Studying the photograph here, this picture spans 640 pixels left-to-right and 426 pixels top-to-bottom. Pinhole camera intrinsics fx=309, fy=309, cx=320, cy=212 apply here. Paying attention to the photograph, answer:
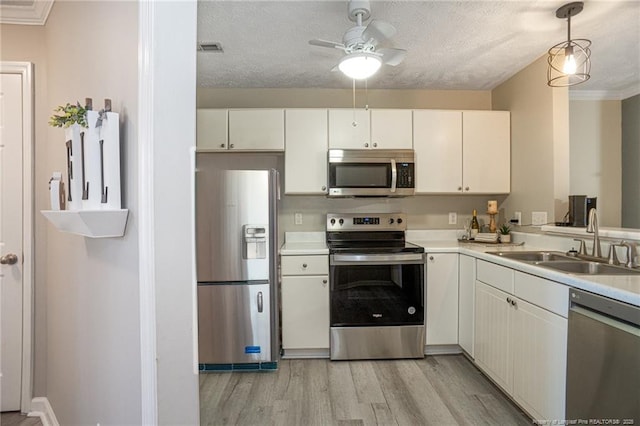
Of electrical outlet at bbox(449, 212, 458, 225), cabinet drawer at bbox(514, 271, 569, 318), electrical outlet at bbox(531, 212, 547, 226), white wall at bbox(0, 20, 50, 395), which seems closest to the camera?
cabinet drawer at bbox(514, 271, 569, 318)

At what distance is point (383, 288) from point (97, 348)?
1.91 m

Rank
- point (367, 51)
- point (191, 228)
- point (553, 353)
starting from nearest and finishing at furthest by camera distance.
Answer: point (191, 228)
point (553, 353)
point (367, 51)

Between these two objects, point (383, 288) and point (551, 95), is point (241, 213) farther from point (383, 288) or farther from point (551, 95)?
point (551, 95)

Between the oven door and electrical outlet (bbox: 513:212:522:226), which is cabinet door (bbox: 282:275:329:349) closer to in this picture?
the oven door

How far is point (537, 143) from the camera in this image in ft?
8.20

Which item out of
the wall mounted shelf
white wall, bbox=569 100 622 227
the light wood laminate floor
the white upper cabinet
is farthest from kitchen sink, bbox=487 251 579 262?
the wall mounted shelf

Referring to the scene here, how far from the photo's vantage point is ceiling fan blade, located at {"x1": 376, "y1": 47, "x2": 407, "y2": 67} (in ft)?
5.83

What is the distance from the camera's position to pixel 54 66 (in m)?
1.62

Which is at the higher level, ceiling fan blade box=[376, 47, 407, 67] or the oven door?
ceiling fan blade box=[376, 47, 407, 67]

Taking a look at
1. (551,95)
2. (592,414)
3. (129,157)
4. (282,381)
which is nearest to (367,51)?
(129,157)

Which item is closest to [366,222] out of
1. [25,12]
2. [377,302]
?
[377,302]

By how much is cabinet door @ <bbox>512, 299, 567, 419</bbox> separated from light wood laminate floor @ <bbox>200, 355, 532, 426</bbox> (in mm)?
223

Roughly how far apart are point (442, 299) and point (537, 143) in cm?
148

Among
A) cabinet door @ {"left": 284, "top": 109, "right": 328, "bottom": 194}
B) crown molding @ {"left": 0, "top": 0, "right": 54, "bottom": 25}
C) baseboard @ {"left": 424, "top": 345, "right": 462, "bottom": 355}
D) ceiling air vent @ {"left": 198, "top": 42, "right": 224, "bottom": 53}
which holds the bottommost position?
baseboard @ {"left": 424, "top": 345, "right": 462, "bottom": 355}
